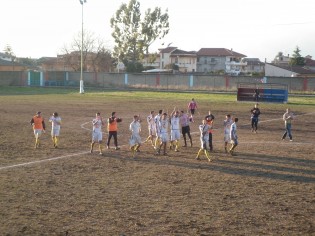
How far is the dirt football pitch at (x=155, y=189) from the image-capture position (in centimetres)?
1065

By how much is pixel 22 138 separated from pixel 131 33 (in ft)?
231

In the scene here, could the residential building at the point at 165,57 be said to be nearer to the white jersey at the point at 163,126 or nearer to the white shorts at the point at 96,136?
the white jersey at the point at 163,126

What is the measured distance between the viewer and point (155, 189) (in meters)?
13.8

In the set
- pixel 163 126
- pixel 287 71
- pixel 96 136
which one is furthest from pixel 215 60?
pixel 96 136

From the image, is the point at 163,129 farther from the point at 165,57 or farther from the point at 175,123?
the point at 165,57

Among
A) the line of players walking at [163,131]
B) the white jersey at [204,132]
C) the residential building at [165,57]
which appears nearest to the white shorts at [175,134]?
the line of players walking at [163,131]

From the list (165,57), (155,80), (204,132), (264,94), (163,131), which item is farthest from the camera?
(165,57)

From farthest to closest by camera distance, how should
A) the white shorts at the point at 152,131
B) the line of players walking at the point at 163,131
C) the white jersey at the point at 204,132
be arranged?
the white shorts at the point at 152,131, the line of players walking at the point at 163,131, the white jersey at the point at 204,132

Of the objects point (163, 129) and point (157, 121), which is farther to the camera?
point (157, 121)

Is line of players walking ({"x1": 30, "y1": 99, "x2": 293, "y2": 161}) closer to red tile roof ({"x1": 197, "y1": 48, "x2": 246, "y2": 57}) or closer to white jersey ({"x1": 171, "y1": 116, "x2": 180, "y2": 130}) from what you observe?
white jersey ({"x1": 171, "y1": 116, "x2": 180, "y2": 130})

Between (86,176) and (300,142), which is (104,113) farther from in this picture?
(86,176)

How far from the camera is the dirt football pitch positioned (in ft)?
34.9

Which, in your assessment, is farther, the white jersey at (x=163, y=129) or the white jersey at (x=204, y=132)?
the white jersey at (x=163, y=129)

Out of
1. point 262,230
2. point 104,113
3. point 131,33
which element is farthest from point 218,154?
point 131,33
